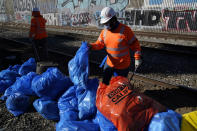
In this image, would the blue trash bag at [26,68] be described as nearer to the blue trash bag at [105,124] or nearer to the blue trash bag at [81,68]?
the blue trash bag at [81,68]

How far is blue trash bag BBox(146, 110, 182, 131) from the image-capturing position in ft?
6.10

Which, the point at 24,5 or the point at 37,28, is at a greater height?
the point at 24,5

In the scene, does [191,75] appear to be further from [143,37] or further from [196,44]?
[143,37]

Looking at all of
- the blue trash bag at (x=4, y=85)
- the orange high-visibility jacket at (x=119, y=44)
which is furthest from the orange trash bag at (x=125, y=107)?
the blue trash bag at (x=4, y=85)

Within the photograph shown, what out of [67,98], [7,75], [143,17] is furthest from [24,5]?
[67,98]

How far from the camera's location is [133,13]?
1305 centimetres

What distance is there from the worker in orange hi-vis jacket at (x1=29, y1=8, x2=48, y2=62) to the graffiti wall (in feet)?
28.6

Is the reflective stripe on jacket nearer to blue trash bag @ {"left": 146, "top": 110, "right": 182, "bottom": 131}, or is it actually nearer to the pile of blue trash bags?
the pile of blue trash bags

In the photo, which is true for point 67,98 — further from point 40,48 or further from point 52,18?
point 52,18

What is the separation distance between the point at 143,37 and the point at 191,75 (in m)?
5.86

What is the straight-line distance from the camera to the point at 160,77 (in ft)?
15.8

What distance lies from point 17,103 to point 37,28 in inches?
139

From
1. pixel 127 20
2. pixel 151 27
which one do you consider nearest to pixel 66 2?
pixel 127 20

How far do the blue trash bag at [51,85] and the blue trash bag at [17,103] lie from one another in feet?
1.00
